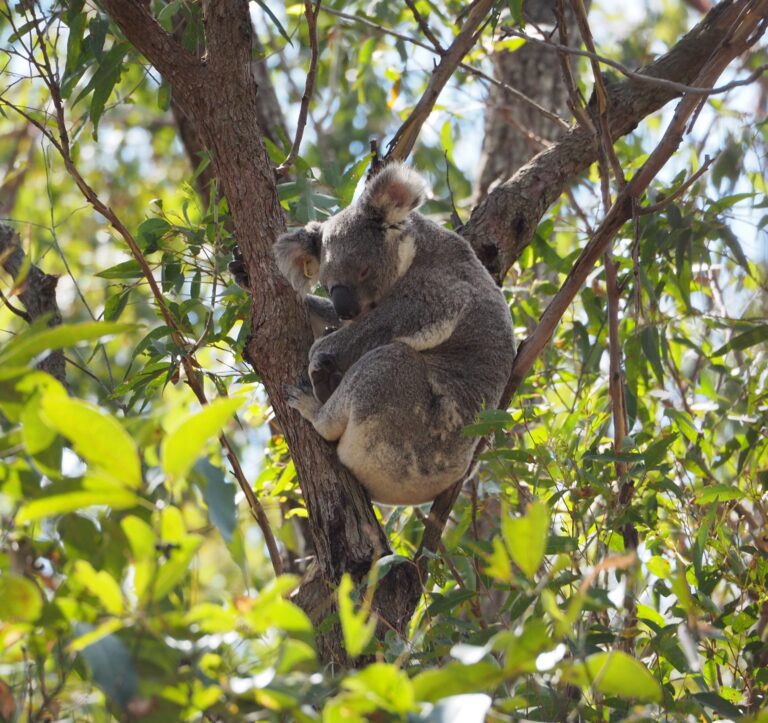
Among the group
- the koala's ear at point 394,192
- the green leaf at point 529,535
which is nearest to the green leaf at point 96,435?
the green leaf at point 529,535

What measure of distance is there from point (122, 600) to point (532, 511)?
0.54 meters

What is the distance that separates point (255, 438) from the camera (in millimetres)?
5750

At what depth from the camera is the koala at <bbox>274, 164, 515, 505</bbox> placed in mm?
3062

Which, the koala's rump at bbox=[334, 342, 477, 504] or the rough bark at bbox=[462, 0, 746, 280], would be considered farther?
the rough bark at bbox=[462, 0, 746, 280]

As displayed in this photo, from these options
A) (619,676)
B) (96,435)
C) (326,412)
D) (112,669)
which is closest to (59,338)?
(96,435)

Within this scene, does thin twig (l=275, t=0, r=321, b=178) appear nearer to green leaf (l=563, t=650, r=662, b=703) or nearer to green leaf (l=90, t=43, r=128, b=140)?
green leaf (l=90, t=43, r=128, b=140)

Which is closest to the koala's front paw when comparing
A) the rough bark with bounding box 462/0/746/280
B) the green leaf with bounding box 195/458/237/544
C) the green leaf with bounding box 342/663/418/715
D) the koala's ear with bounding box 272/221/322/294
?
the koala's ear with bounding box 272/221/322/294

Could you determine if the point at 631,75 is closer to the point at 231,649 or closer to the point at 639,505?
the point at 639,505

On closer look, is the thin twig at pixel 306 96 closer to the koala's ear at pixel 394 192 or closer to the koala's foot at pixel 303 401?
the koala's ear at pixel 394 192

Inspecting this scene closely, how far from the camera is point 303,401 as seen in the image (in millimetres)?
2879

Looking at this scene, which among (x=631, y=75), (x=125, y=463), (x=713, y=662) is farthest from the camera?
(x=631, y=75)

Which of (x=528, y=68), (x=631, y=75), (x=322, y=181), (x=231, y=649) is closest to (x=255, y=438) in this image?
(x=322, y=181)

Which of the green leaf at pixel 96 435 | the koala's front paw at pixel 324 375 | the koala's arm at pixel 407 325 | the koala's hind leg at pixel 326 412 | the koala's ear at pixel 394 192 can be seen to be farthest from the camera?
the koala's ear at pixel 394 192

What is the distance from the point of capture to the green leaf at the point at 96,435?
42.2 inches
